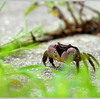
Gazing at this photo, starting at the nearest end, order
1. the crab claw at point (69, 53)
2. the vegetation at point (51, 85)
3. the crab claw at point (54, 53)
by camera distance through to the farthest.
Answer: the vegetation at point (51, 85) → the crab claw at point (69, 53) → the crab claw at point (54, 53)

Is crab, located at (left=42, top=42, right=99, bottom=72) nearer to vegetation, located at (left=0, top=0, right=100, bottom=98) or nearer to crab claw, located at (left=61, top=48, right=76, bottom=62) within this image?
crab claw, located at (left=61, top=48, right=76, bottom=62)

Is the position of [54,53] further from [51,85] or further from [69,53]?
[51,85]

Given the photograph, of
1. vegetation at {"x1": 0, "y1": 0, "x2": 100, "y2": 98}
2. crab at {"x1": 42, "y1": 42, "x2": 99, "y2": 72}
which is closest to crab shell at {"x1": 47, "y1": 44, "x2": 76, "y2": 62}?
crab at {"x1": 42, "y1": 42, "x2": 99, "y2": 72}

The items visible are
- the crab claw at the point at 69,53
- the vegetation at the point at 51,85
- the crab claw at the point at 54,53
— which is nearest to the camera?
the vegetation at the point at 51,85

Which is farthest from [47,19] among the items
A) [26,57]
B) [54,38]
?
[26,57]

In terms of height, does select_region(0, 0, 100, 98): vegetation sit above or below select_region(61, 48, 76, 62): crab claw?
below

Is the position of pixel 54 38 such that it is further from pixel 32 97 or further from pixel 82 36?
pixel 32 97

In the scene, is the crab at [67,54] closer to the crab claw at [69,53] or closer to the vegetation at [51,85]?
the crab claw at [69,53]

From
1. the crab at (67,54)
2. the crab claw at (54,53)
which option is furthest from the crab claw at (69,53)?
the crab claw at (54,53)

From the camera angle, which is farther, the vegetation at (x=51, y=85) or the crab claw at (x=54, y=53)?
the crab claw at (x=54, y=53)

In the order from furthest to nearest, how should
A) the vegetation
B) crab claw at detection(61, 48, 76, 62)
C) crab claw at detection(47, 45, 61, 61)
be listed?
crab claw at detection(47, 45, 61, 61), crab claw at detection(61, 48, 76, 62), the vegetation

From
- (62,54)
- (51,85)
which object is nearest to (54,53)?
(62,54)
